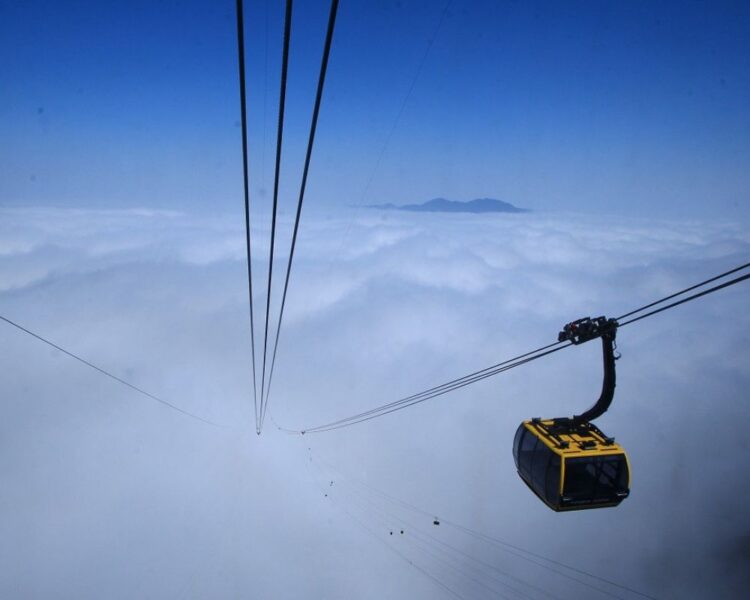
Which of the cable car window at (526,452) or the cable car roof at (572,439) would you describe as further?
the cable car window at (526,452)

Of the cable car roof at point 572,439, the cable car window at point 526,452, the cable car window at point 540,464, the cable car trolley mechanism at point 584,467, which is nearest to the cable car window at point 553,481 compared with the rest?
the cable car trolley mechanism at point 584,467

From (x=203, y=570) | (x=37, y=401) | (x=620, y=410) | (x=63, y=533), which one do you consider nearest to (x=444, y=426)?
(x=620, y=410)

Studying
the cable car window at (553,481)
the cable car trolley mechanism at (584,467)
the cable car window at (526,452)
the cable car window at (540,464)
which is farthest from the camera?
the cable car window at (526,452)

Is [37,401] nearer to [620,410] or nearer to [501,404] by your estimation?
[501,404]

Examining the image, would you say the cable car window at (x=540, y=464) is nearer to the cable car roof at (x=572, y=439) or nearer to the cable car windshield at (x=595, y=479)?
the cable car roof at (x=572, y=439)

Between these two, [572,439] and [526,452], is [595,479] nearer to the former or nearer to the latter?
[572,439]

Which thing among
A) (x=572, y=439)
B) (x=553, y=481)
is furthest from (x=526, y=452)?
(x=572, y=439)

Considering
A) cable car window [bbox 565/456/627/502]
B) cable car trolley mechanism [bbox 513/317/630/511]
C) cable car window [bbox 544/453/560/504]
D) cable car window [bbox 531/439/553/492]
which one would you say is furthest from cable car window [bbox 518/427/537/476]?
cable car window [bbox 565/456/627/502]

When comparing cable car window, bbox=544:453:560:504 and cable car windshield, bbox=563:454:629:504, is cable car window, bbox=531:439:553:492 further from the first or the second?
cable car windshield, bbox=563:454:629:504
